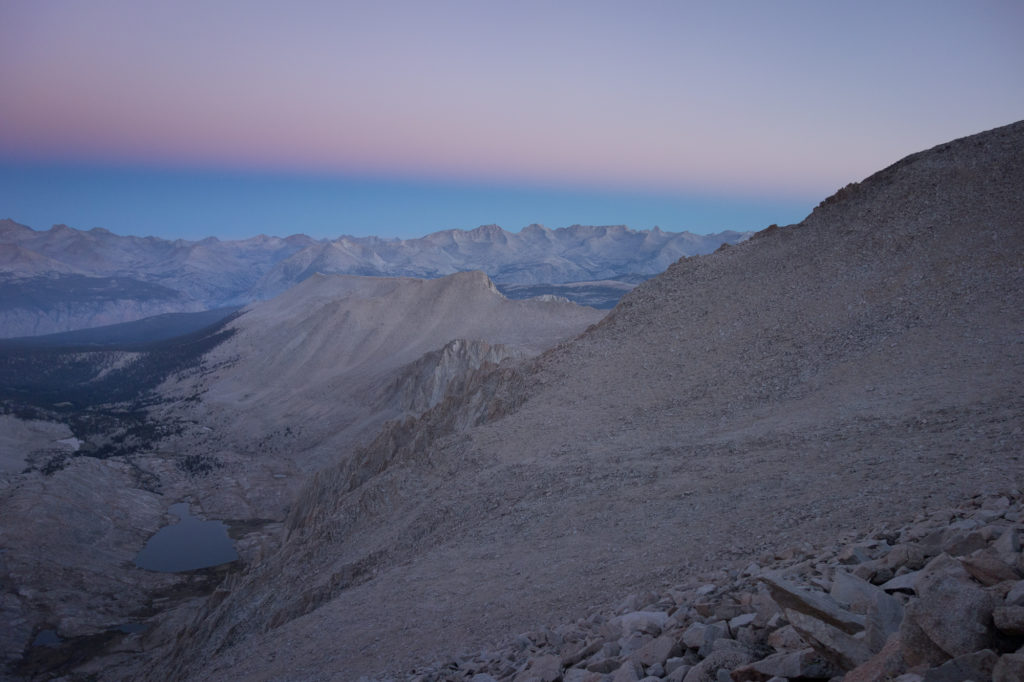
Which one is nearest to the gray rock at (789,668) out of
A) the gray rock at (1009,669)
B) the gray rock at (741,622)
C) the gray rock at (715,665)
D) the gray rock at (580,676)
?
the gray rock at (715,665)

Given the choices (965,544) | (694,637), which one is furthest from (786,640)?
(965,544)

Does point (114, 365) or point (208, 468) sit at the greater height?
point (114, 365)

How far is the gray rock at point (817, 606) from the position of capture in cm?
464

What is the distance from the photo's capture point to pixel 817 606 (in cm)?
471

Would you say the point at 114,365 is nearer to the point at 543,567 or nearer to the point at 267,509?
the point at 267,509

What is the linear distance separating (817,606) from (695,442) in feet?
40.8

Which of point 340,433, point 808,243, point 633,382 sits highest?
point 808,243

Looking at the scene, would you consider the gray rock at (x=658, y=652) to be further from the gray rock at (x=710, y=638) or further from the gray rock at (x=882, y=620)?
the gray rock at (x=882, y=620)

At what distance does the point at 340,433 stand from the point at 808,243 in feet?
142

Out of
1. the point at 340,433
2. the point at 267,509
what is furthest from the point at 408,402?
the point at 267,509

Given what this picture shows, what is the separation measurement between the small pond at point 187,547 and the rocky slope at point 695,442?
36.1 feet

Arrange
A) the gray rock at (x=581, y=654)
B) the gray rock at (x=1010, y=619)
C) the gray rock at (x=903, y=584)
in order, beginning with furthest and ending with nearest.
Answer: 1. the gray rock at (x=581, y=654)
2. the gray rock at (x=903, y=584)
3. the gray rock at (x=1010, y=619)

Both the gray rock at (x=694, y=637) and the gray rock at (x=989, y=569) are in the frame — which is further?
the gray rock at (x=694, y=637)

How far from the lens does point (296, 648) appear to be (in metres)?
14.1
